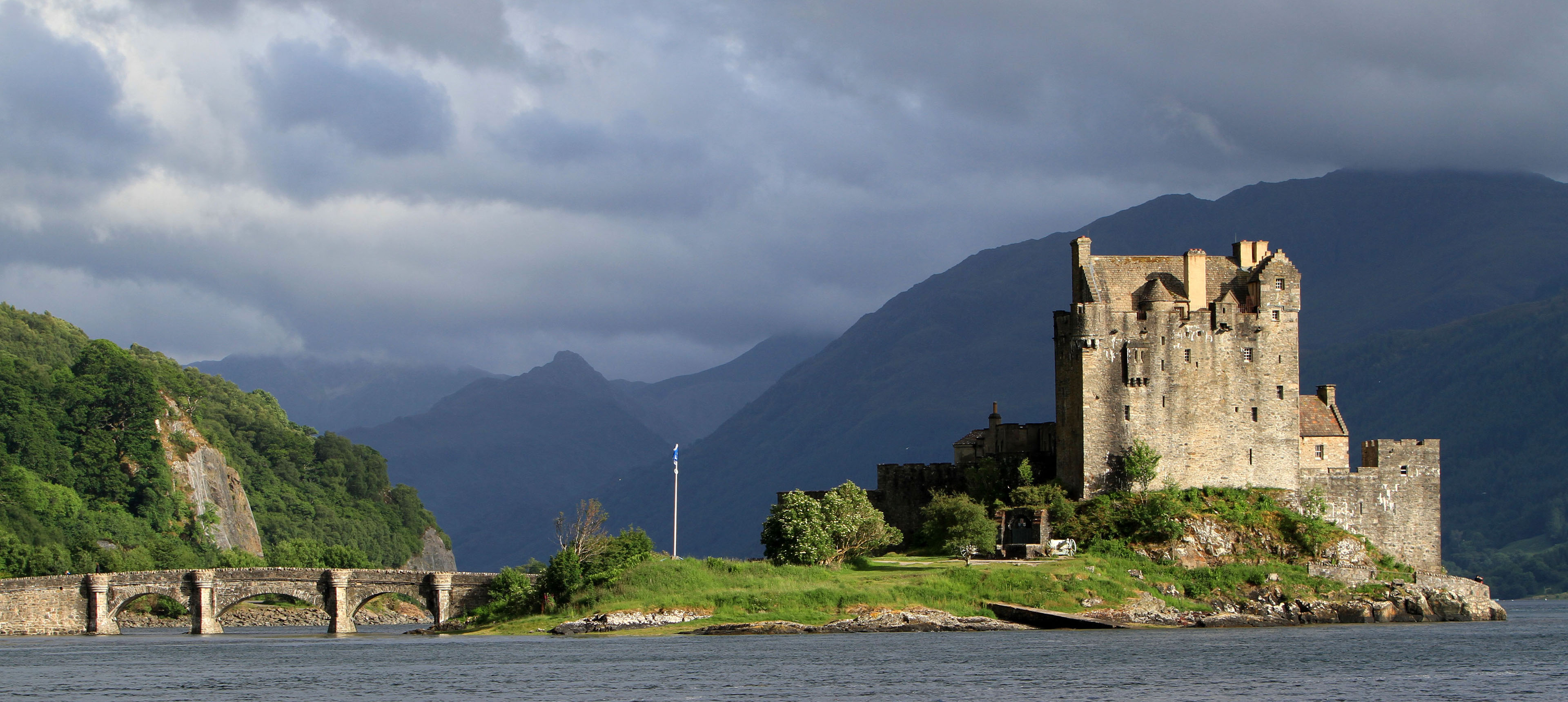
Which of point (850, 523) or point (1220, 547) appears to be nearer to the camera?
point (1220, 547)

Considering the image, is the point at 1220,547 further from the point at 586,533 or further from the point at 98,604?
the point at 98,604

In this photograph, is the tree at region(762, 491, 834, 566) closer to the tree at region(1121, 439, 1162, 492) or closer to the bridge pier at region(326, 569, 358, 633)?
the tree at region(1121, 439, 1162, 492)

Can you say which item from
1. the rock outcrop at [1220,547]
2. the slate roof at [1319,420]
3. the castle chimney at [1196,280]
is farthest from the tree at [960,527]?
the slate roof at [1319,420]

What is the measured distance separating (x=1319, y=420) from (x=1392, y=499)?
664 cm

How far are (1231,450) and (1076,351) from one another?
11.3 meters

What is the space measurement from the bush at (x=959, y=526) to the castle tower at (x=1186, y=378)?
23.4 ft

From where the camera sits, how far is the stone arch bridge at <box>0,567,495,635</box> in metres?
112

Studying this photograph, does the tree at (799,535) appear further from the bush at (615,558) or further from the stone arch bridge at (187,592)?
the stone arch bridge at (187,592)

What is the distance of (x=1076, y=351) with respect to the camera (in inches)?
4158

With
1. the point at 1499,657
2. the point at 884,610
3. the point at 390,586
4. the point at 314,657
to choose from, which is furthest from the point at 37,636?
the point at 1499,657

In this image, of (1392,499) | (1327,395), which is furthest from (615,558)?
(1327,395)

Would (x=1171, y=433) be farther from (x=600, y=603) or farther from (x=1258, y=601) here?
(x=600, y=603)

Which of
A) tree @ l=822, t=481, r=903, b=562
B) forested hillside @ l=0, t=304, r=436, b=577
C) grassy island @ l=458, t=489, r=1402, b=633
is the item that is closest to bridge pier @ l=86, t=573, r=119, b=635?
grassy island @ l=458, t=489, r=1402, b=633

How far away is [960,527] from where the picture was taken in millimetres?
102438
